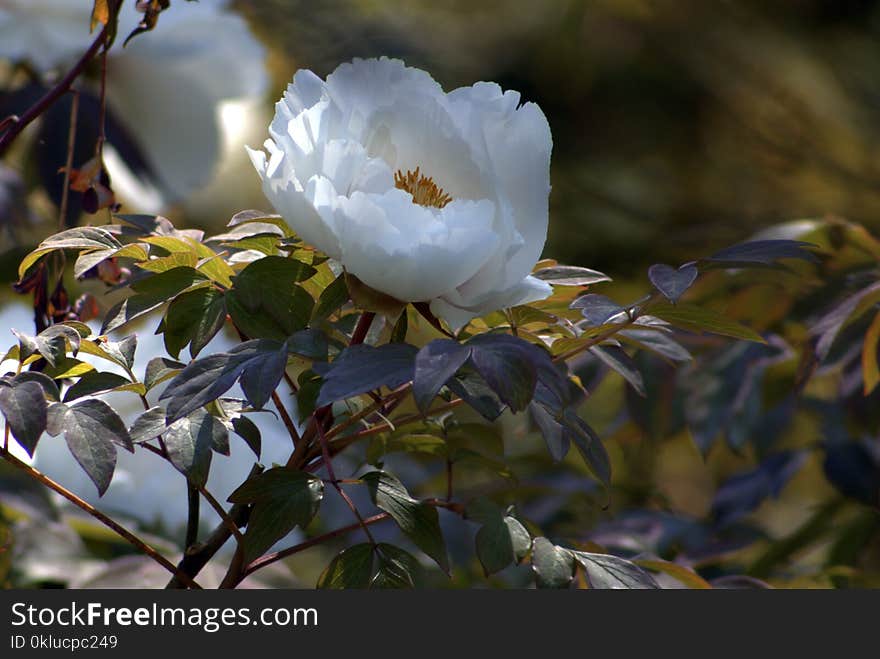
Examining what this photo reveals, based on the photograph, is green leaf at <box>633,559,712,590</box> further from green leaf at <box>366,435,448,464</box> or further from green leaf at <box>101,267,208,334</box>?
green leaf at <box>101,267,208,334</box>

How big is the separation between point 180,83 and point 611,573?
1.63 feet

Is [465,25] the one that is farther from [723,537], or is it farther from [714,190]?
[723,537]

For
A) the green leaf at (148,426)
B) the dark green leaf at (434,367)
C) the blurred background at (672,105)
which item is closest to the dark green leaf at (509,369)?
the dark green leaf at (434,367)

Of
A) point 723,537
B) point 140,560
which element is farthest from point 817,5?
point 140,560

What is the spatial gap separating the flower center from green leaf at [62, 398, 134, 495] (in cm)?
13

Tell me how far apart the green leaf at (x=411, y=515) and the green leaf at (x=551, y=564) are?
36 millimetres

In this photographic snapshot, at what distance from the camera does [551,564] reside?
37cm

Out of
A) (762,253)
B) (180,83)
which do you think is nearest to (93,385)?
(762,253)

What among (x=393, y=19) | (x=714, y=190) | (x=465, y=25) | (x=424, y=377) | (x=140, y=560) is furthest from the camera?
(x=714, y=190)

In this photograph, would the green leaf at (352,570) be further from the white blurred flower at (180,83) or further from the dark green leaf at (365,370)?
the white blurred flower at (180,83)

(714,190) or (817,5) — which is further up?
(817,5)

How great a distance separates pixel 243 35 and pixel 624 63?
99 centimetres

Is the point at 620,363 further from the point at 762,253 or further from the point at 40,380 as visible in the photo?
the point at 40,380

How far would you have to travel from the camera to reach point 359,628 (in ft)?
1.17
